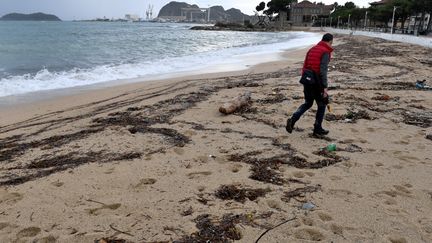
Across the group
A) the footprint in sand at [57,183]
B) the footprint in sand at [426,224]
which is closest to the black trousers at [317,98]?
the footprint in sand at [426,224]

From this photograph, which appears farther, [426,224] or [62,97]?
[62,97]

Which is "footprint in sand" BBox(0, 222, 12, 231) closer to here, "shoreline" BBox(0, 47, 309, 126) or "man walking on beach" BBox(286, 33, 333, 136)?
"man walking on beach" BBox(286, 33, 333, 136)

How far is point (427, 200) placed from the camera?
153 inches

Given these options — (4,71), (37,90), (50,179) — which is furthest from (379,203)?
(4,71)

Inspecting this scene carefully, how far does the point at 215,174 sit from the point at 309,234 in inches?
61.1

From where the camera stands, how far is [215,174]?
14.7 feet

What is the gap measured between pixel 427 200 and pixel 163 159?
3.22 meters

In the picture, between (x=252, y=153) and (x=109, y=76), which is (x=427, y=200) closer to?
(x=252, y=153)

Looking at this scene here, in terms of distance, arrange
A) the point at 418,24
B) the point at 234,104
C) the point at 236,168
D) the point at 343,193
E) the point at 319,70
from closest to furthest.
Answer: the point at 343,193
the point at 236,168
the point at 319,70
the point at 234,104
the point at 418,24

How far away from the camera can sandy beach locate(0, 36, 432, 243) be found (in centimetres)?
332

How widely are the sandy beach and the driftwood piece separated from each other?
0.13m

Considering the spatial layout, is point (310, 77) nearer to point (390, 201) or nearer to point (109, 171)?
point (390, 201)

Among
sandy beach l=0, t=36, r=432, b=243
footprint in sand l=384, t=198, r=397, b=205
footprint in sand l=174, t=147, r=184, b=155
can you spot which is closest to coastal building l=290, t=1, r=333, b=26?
sandy beach l=0, t=36, r=432, b=243

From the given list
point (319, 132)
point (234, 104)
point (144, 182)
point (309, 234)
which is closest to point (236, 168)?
point (144, 182)
